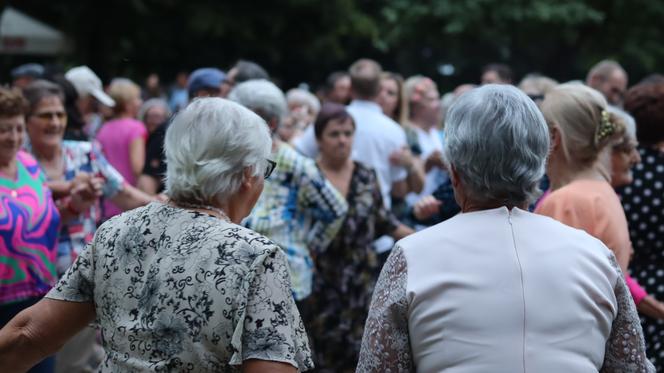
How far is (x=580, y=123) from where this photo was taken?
14.5ft

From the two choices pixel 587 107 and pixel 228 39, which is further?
pixel 228 39

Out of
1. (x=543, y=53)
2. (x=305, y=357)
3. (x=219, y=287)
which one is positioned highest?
(x=219, y=287)

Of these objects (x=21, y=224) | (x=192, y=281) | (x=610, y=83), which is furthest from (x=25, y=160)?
(x=610, y=83)

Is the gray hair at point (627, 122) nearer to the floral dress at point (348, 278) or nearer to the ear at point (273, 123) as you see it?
Result: the ear at point (273, 123)

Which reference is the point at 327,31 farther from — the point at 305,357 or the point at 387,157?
the point at 305,357

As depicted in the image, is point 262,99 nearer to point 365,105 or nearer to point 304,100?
point 365,105

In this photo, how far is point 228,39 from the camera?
928 inches

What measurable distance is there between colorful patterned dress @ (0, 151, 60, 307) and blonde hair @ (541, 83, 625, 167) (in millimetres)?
2528

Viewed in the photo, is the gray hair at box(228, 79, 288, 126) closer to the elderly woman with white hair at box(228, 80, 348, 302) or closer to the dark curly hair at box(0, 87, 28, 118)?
the elderly woman with white hair at box(228, 80, 348, 302)

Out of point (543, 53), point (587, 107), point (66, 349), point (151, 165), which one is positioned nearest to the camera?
point (587, 107)

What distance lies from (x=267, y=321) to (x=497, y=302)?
0.66m

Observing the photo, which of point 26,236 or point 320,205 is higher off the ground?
point 26,236

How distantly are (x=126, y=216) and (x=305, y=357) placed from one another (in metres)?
0.73

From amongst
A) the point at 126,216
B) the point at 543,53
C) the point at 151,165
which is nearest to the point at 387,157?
the point at 151,165
